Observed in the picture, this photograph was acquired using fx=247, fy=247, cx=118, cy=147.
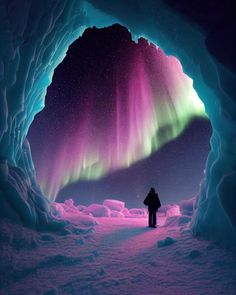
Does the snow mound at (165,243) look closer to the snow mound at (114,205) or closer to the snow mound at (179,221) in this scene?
the snow mound at (179,221)

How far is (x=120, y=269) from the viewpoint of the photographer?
14.8ft

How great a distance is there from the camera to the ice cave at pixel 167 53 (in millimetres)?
4844

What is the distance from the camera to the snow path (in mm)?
3732

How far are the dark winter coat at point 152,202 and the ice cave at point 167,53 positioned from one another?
61.8 inches

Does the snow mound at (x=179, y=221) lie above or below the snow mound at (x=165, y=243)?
above

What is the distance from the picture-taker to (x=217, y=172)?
249 inches

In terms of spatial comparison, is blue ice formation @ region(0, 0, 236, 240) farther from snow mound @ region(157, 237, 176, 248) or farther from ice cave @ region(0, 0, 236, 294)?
snow mound @ region(157, 237, 176, 248)

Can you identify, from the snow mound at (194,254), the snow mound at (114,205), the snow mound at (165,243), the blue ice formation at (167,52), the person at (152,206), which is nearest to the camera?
the snow mound at (194,254)

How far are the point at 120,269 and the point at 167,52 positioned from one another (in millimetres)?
7388

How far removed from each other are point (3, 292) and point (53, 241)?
250 centimetres

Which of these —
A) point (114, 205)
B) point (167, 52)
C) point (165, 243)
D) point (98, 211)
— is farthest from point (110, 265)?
point (114, 205)

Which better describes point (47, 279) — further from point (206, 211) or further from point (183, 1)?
point (183, 1)

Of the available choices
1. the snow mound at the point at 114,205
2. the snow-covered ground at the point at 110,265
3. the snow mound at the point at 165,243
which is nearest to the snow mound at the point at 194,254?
the snow-covered ground at the point at 110,265

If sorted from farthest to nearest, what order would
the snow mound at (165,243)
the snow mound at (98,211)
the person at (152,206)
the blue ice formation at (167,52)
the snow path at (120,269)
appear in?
1. the snow mound at (98,211)
2. the person at (152,206)
3. the snow mound at (165,243)
4. the blue ice formation at (167,52)
5. the snow path at (120,269)
